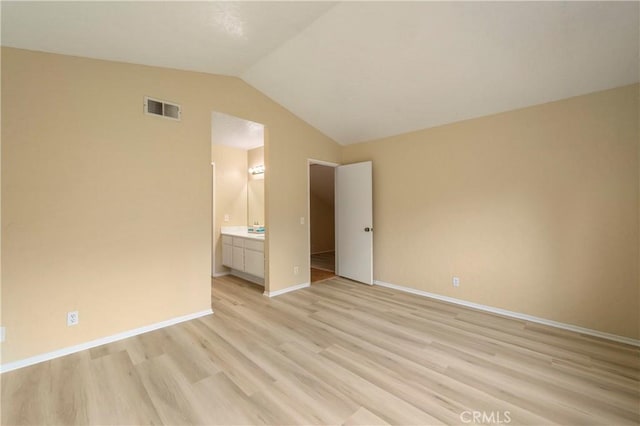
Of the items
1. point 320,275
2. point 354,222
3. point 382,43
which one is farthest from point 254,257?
point 382,43

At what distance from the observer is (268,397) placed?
184cm

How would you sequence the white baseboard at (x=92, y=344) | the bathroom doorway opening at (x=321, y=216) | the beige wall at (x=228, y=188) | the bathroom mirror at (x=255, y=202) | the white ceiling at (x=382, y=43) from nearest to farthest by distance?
the white ceiling at (x=382, y=43), the white baseboard at (x=92, y=344), the beige wall at (x=228, y=188), the bathroom mirror at (x=255, y=202), the bathroom doorway opening at (x=321, y=216)

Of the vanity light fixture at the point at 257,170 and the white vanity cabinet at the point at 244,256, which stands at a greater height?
the vanity light fixture at the point at 257,170

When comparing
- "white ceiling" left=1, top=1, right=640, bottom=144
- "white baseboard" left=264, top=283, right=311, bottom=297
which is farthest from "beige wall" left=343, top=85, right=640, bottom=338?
"white baseboard" left=264, top=283, right=311, bottom=297

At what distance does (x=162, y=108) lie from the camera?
293 cm

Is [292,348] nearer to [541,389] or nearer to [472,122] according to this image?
[541,389]

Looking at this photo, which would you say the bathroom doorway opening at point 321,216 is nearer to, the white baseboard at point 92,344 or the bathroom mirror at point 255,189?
the bathroom mirror at point 255,189

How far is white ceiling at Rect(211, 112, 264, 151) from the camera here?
3.76 metres

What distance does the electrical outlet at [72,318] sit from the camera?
7.95 ft

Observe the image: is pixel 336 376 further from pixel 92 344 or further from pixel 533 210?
pixel 533 210

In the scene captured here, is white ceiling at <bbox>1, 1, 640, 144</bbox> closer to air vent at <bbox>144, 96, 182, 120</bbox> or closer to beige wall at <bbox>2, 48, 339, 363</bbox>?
beige wall at <bbox>2, 48, 339, 363</bbox>

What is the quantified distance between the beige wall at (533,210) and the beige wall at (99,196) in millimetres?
2885

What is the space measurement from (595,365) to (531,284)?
38.2 inches

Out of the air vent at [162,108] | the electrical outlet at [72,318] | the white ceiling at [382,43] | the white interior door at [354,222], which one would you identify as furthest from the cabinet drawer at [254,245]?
the white ceiling at [382,43]
